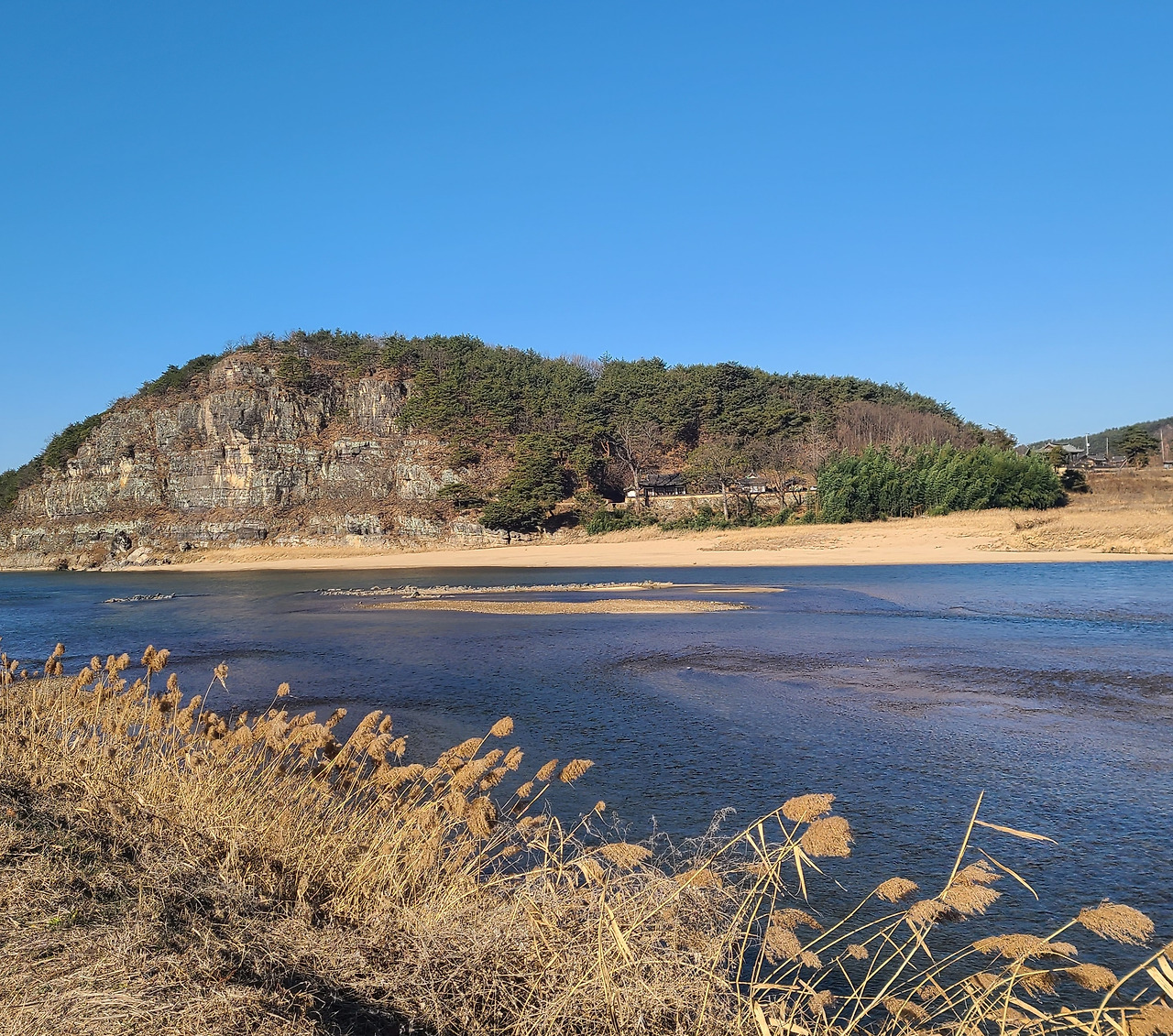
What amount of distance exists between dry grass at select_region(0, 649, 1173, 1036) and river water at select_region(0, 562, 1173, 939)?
1895mm

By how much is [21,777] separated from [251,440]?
3273 inches

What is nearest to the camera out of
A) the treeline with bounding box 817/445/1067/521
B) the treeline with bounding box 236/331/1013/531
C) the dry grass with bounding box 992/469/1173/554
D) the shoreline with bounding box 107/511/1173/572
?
the dry grass with bounding box 992/469/1173/554

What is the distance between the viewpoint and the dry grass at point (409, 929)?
11.1 feet

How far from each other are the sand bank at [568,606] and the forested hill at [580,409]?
3701 cm

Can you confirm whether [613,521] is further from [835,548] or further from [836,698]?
[836,698]

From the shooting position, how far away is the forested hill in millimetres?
78375

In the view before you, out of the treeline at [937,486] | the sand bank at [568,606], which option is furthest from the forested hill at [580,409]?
the sand bank at [568,606]

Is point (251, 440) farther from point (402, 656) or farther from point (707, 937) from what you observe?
point (707, 937)

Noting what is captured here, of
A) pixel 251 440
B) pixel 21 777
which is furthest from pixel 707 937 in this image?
pixel 251 440

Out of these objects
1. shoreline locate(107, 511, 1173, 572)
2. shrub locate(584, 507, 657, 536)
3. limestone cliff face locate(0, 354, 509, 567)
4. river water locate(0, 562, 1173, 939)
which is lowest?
river water locate(0, 562, 1173, 939)

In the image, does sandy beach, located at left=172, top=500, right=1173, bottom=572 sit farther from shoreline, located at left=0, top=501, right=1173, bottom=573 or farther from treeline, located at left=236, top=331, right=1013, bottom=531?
treeline, located at left=236, top=331, right=1013, bottom=531

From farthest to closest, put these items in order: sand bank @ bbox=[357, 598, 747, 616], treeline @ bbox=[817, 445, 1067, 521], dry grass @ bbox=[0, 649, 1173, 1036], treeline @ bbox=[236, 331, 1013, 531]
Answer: treeline @ bbox=[236, 331, 1013, 531], treeline @ bbox=[817, 445, 1067, 521], sand bank @ bbox=[357, 598, 747, 616], dry grass @ bbox=[0, 649, 1173, 1036]

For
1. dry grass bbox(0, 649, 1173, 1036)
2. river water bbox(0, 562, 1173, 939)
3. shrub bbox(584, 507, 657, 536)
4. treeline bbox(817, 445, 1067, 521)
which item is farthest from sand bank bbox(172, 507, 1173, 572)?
dry grass bbox(0, 649, 1173, 1036)

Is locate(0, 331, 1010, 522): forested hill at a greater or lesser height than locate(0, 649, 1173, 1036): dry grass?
greater
